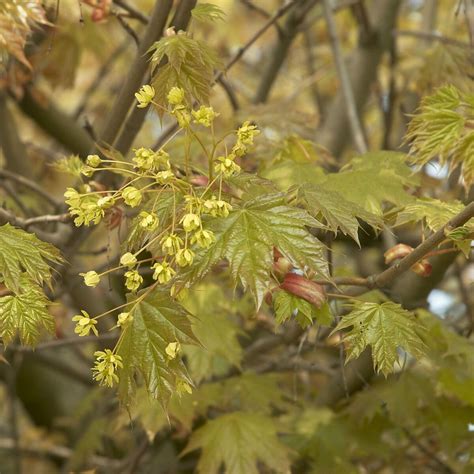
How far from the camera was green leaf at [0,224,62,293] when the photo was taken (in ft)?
4.67

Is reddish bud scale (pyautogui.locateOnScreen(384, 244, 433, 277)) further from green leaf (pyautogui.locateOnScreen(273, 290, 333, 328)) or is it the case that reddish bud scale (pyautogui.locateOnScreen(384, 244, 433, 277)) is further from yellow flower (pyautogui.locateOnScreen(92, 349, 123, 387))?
yellow flower (pyautogui.locateOnScreen(92, 349, 123, 387))

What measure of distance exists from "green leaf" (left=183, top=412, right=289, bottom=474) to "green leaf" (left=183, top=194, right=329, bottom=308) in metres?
0.93

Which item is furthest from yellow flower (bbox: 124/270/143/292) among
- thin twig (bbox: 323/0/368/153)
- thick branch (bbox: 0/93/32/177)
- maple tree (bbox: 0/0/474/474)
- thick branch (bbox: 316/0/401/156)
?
thick branch (bbox: 316/0/401/156)

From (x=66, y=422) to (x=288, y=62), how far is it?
9.41ft

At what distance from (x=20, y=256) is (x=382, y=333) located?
0.67 m

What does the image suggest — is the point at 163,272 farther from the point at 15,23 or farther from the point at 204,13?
the point at 15,23

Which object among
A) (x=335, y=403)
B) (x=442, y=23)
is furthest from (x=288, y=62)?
(x=335, y=403)

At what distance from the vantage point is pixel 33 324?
1.48 m

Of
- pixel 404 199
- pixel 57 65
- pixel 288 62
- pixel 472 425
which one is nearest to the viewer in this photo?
pixel 404 199

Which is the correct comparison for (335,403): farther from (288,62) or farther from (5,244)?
(288,62)

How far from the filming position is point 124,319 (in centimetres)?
140

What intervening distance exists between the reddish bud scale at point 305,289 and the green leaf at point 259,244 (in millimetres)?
97

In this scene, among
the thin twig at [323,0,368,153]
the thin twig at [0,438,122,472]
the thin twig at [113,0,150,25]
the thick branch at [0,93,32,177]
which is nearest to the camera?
the thin twig at [113,0,150,25]

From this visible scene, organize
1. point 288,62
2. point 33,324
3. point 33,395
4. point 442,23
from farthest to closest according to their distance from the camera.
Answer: point 288,62, point 442,23, point 33,395, point 33,324
